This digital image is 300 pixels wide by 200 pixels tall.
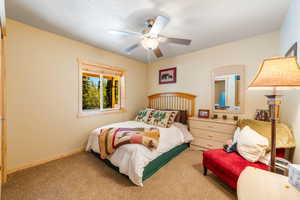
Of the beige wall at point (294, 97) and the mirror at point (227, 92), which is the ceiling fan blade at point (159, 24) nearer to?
the beige wall at point (294, 97)

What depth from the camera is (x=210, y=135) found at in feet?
8.71

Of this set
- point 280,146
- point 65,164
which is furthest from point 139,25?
point 65,164

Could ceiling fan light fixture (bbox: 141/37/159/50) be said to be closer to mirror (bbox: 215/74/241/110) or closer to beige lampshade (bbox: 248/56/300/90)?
beige lampshade (bbox: 248/56/300/90)

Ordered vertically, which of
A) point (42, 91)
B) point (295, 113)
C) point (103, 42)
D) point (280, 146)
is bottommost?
point (280, 146)

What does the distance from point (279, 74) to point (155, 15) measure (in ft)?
5.38

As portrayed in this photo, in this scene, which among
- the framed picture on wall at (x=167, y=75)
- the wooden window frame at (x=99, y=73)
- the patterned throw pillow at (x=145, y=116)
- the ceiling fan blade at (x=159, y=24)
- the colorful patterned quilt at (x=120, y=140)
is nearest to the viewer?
the ceiling fan blade at (x=159, y=24)

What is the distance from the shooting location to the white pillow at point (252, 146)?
1.53 meters

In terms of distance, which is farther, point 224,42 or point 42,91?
point 224,42

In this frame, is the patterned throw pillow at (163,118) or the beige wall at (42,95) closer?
the beige wall at (42,95)

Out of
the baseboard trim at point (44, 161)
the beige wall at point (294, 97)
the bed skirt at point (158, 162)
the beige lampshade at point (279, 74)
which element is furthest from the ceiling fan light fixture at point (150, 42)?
the baseboard trim at point (44, 161)

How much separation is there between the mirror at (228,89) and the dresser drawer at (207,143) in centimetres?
76

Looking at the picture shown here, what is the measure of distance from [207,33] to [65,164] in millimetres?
3576

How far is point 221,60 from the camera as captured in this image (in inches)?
112

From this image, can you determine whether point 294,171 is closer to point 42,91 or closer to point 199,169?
point 199,169
